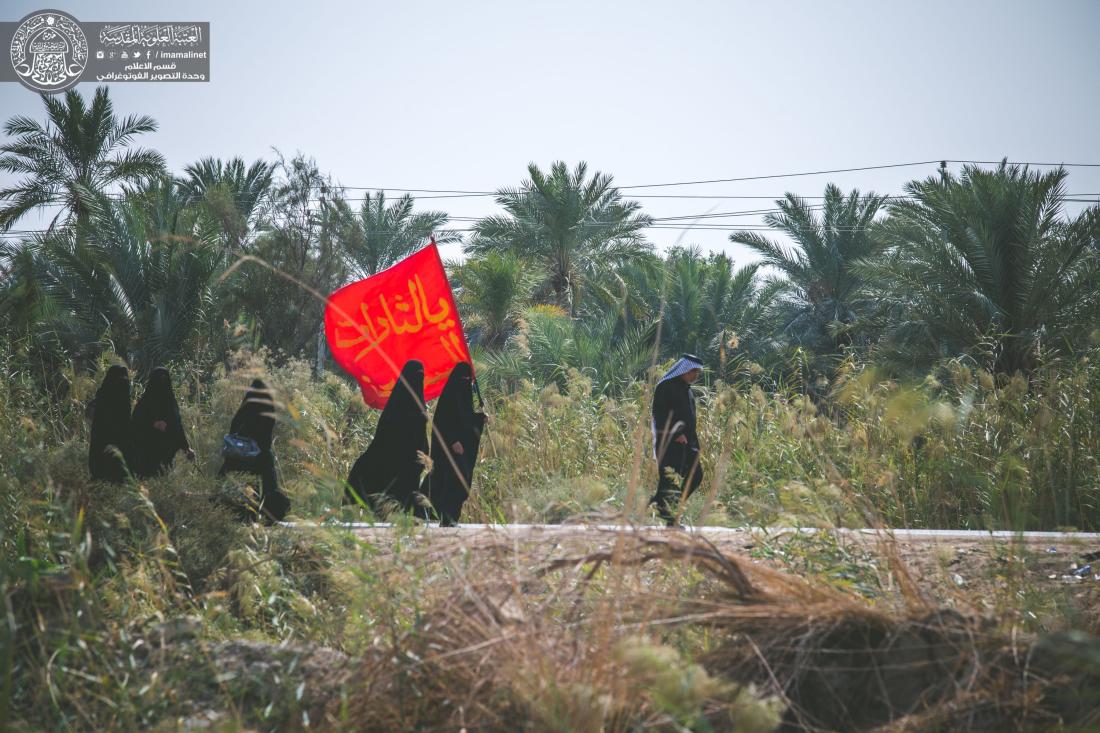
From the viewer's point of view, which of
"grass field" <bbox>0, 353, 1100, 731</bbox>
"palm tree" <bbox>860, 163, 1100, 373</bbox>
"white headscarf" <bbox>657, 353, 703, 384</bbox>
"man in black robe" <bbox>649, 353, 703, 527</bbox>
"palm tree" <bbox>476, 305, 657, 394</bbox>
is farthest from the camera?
"palm tree" <bbox>476, 305, 657, 394</bbox>

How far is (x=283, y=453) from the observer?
7039mm

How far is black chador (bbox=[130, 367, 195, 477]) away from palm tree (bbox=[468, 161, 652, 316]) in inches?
546

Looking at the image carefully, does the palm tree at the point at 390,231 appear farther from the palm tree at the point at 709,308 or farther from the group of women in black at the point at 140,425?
the group of women in black at the point at 140,425

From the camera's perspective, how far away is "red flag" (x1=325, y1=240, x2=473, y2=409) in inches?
250

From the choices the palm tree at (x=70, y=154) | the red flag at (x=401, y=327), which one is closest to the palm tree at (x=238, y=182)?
the palm tree at (x=70, y=154)

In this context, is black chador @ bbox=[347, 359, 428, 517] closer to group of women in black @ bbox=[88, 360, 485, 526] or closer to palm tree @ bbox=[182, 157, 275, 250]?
group of women in black @ bbox=[88, 360, 485, 526]

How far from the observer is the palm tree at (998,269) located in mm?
9695

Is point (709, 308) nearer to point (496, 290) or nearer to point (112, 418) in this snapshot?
point (496, 290)

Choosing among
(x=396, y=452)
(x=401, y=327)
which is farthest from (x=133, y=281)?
A: (x=396, y=452)

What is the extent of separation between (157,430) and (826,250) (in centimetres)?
1688

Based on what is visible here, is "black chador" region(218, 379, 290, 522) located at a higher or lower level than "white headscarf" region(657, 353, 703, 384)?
lower

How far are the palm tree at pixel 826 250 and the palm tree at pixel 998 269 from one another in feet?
24.2

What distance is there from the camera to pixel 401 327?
6547 millimetres

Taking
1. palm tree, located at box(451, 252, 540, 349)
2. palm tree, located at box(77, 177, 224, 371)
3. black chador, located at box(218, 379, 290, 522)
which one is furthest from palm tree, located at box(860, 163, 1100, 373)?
palm tree, located at box(77, 177, 224, 371)
